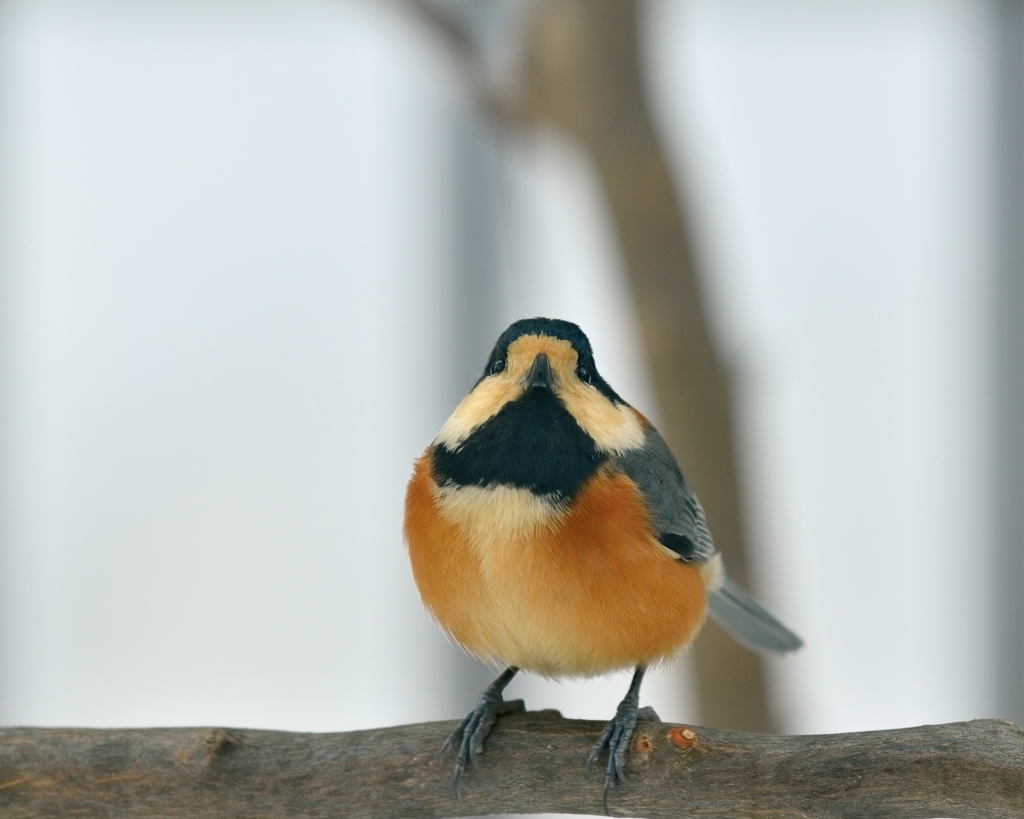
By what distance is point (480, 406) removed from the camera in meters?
1.28

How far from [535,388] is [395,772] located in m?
0.47

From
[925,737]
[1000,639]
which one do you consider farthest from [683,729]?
[1000,639]

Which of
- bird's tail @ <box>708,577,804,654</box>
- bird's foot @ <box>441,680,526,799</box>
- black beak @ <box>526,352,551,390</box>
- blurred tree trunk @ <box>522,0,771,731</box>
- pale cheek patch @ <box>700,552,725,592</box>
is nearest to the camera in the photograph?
black beak @ <box>526,352,551,390</box>

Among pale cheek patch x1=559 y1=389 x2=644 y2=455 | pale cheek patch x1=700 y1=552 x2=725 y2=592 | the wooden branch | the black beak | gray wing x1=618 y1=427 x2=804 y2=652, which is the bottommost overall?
the wooden branch

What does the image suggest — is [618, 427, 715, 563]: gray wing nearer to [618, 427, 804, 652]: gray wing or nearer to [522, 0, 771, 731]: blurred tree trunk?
[618, 427, 804, 652]: gray wing

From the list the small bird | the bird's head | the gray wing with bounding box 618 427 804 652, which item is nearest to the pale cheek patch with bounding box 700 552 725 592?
the gray wing with bounding box 618 427 804 652

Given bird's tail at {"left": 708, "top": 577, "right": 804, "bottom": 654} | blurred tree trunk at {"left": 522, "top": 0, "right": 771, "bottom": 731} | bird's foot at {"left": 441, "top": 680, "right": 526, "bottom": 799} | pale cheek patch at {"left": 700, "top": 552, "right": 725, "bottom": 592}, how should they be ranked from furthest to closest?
blurred tree trunk at {"left": 522, "top": 0, "right": 771, "bottom": 731} < bird's tail at {"left": 708, "top": 577, "right": 804, "bottom": 654} < pale cheek patch at {"left": 700, "top": 552, "right": 725, "bottom": 592} < bird's foot at {"left": 441, "top": 680, "right": 526, "bottom": 799}

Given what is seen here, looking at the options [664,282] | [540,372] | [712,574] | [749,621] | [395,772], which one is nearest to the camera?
[540,372]

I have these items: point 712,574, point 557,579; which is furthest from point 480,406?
point 712,574

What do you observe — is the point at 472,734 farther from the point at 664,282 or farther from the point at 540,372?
the point at 664,282

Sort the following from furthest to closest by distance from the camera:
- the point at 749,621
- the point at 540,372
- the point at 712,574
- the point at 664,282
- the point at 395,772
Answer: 1. the point at 664,282
2. the point at 749,621
3. the point at 712,574
4. the point at 395,772
5. the point at 540,372

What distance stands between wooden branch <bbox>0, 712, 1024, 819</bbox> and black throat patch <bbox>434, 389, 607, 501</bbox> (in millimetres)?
303

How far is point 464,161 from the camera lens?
3275mm

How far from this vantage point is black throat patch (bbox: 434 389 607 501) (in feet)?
4.12
